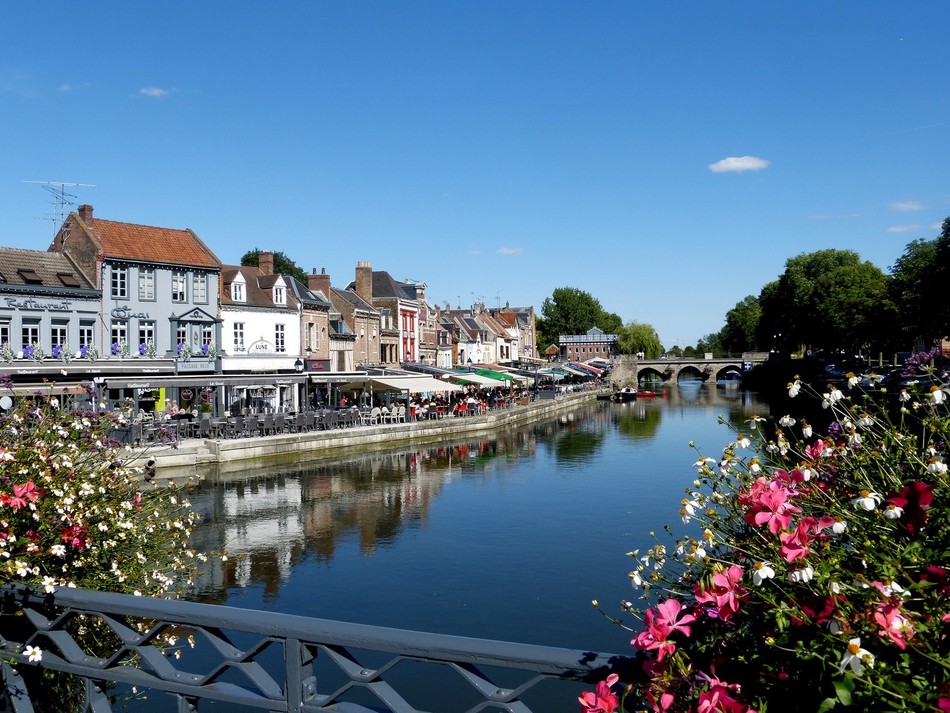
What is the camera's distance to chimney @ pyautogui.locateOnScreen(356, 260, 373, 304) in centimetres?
6302

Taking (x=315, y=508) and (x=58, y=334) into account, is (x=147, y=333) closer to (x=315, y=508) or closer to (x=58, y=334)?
(x=58, y=334)

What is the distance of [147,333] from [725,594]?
4049 cm

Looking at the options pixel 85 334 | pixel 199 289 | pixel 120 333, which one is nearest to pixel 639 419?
pixel 199 289

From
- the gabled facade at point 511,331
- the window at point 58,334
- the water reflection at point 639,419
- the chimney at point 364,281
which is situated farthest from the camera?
the gabled facade at point 511,331

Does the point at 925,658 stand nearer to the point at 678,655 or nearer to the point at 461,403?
the point at 678,655

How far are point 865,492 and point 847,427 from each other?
199cm

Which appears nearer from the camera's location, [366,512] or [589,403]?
[366,512]

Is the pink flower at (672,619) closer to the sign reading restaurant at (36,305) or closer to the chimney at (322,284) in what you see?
the sign reading restaurant at (36,305)

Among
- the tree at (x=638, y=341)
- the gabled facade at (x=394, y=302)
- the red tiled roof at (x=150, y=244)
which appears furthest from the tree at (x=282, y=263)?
the tree at (x=638, y=341)

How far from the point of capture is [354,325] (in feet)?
186

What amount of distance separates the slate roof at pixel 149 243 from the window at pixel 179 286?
2.18 feet

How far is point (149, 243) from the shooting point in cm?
4081

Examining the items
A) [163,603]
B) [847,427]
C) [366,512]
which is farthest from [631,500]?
[163,603]

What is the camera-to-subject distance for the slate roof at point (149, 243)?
1522 inches
